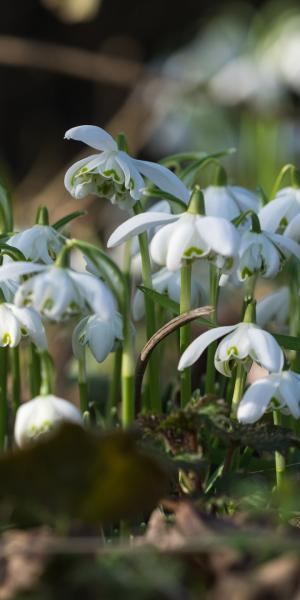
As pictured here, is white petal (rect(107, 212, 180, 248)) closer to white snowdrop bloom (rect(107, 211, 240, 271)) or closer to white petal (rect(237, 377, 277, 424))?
white snowdrop bloom (rect(107, 211, 240, 271))

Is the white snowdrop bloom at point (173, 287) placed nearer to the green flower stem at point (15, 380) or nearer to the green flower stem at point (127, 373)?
the green flower stem at point (15, 380)

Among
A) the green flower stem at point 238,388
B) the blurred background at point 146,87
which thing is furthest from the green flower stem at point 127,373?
the blurred background at point 146,87

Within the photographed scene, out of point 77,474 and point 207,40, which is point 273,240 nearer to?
point 77,474

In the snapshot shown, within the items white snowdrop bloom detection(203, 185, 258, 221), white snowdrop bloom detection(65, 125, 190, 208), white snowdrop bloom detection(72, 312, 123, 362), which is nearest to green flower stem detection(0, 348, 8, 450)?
white snowdrop bloom detection(72, 312, 123, 362)

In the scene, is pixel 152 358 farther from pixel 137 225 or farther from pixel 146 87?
pixel 146 87

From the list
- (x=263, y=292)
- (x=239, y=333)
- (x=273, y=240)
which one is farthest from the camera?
(x=263, y=292)

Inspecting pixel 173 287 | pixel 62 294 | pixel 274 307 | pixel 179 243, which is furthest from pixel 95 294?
pixel 274 307

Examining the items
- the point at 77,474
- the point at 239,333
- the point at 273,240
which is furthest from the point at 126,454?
the point at 273,240
